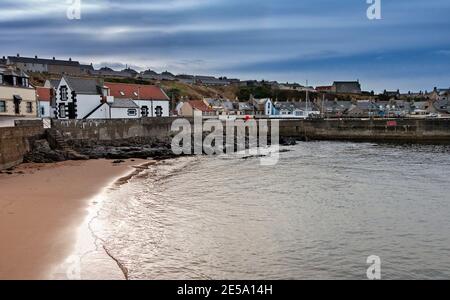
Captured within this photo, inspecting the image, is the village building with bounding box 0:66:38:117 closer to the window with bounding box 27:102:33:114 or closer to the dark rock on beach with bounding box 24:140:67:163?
the window with bounding box 27:102:33:114

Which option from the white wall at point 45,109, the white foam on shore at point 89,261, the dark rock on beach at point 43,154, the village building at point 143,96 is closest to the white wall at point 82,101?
the village building at point 143,96

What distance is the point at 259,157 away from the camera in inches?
1398

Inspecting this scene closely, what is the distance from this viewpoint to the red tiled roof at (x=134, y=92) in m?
48.6

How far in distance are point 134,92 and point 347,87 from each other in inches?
4490

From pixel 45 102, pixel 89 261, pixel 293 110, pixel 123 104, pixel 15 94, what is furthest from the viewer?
pixel 293 110

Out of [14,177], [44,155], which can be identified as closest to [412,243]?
[14,177]

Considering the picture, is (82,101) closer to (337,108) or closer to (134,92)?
(134,92)

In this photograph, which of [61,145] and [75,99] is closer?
[61,145]

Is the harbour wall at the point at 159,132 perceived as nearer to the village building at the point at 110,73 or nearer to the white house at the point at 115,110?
the white house at the point at 115,110

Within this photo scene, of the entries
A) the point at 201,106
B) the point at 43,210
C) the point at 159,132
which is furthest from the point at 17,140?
the point at 201,106

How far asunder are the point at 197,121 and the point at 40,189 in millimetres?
Answer: 34844
